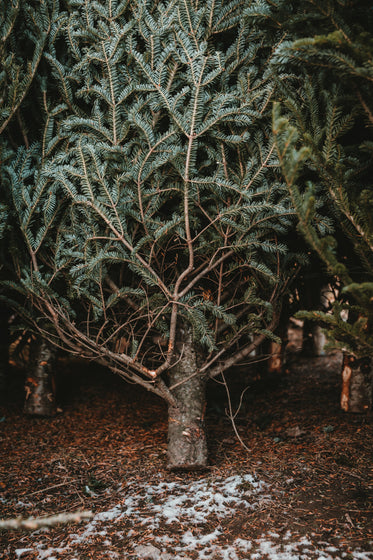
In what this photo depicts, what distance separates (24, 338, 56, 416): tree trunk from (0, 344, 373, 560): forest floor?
14 cm

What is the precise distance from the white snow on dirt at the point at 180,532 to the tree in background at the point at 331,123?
1270 millimetres

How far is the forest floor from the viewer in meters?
2.54

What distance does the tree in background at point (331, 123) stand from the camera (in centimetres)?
198

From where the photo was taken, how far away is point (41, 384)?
15.3 ft

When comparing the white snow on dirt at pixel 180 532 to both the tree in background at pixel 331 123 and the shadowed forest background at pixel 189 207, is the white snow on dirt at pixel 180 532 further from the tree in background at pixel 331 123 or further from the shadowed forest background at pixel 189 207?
the tree in background at pixel 331 123

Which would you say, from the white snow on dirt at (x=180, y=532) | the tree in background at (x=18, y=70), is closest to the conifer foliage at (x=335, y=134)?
the white snow on dirt at (x=180, y=532)

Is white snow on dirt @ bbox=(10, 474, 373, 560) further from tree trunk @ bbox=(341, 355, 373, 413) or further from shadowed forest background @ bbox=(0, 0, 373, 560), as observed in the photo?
tree trunk @ bbox=(341, 355, 373, 413)

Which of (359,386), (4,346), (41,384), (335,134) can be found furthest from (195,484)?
(4,346)

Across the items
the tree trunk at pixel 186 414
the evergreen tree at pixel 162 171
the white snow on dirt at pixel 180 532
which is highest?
the evergreen tree at pixel 162 171

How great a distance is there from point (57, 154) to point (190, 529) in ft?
A: 9.64

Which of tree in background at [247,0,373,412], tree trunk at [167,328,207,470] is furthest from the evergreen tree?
tree in background at [247,0,373,412]

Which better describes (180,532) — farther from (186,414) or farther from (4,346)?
(4,346)

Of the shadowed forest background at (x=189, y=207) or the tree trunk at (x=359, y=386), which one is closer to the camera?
the shadowed forest background at (x=189, y=207)

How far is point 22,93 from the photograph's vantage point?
10.7ft
